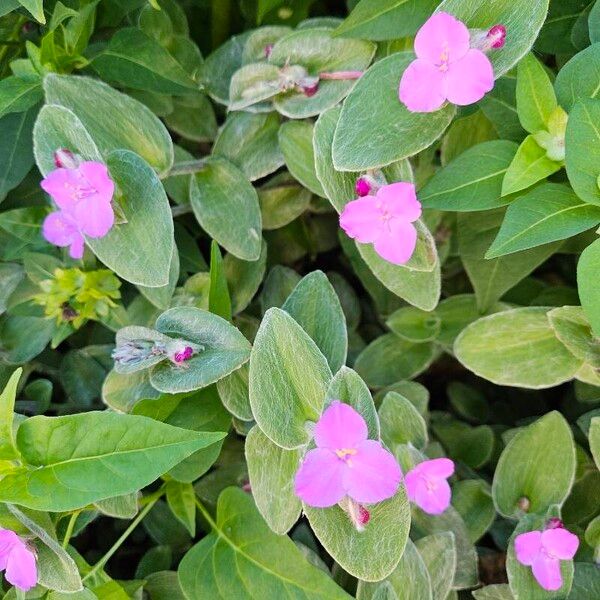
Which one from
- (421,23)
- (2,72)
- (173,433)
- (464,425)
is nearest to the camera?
(173,433)

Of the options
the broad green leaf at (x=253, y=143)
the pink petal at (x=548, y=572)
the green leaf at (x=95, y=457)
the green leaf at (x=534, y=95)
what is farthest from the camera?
the broad green leaf at (x=253, y=143)

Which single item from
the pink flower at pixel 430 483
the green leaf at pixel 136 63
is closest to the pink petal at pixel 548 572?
the pink flower at pixel 430 483

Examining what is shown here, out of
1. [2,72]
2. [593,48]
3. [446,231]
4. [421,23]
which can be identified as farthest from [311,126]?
[2,72]

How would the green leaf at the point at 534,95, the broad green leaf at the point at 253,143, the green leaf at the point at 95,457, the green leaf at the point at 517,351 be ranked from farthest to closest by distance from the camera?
the broad green leaf at the point at 253,143 < the green leaf at the point at 517,351 < the green leaf at the point at 534,95 < the green leaf at the point at 95,457

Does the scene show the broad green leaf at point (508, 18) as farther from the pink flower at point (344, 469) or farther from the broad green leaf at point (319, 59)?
the pink flower at point (344, 469)

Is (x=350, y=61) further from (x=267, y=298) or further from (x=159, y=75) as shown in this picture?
(x=267, y=298)

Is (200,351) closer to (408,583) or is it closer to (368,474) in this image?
(368,474)

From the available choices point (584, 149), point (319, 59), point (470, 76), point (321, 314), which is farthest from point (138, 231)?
point (584, 149)
